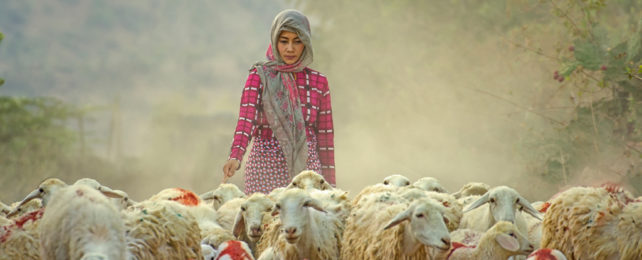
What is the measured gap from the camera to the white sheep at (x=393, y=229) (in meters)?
4.74

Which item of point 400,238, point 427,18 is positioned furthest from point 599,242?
point 427,18

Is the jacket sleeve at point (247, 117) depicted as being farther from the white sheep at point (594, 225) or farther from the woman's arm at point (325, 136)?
the white sheep at point (594, 225)

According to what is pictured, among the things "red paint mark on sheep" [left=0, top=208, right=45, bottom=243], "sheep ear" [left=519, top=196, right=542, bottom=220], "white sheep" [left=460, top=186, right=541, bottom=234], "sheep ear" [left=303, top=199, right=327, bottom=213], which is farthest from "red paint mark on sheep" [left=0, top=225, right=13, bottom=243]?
"sheep ear" [left=519, top=196, right=542, bottom=220]

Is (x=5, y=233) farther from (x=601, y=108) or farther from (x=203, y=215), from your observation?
(x=601, y=108)

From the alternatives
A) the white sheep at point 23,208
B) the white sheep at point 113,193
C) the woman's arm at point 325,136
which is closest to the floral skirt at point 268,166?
the woman's arm at point 325,136

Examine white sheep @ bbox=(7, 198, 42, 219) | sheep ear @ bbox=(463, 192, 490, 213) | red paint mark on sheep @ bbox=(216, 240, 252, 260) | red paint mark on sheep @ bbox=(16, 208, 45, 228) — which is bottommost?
red paint mark on sheep @ bbox=(216, 240, 252, 260)

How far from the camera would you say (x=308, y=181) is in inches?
251

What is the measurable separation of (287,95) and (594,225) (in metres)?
3.01

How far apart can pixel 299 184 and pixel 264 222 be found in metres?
0.46

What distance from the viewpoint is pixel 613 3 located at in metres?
12.3

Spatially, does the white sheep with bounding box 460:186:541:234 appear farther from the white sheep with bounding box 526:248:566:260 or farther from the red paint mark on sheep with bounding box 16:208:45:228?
the red paint mark on sheep with bounding box 16:208:45:228

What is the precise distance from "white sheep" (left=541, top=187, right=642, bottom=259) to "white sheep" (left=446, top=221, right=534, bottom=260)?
0.23 meters

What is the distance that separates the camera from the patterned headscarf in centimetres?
678

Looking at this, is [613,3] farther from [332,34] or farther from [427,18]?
[332,34]
